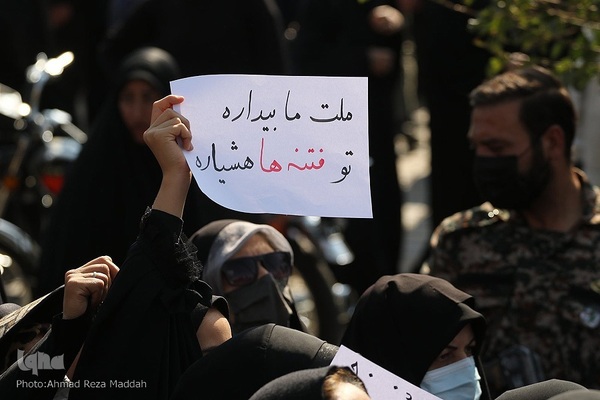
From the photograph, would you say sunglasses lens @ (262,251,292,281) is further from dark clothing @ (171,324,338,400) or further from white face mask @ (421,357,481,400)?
dark clothing @ (171,324,338,400)

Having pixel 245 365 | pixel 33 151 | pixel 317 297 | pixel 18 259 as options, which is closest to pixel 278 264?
pixel 245 365

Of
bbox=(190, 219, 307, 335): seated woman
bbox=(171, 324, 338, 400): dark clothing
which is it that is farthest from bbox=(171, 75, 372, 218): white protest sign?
bbox=(190, 219, 307, 335): seated woman

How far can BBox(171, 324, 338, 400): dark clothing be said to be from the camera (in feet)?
9.11

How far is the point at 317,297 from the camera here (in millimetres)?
5785

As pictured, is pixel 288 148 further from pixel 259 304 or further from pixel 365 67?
pixel 365 67

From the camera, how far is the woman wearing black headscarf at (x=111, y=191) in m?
4.59

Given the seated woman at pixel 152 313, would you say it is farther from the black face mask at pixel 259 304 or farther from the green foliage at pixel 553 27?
the green foliage at pixel 553 27

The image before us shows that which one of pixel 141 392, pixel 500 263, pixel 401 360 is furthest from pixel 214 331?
pixel 500 263

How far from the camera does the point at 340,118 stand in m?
2.94

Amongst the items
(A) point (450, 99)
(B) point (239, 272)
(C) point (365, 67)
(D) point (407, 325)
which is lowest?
(D) point (407, 325)

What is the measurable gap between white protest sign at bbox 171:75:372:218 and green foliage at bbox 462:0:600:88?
1342 millimetres

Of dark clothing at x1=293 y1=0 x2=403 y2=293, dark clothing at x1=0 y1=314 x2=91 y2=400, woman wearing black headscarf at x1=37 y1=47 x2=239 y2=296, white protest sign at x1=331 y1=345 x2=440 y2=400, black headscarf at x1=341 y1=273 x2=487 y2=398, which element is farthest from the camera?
dark clothing at x1=293 y1=0 x2=403 y2=293

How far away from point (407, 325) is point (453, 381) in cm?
17

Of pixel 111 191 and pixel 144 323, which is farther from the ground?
pixel 111 191
